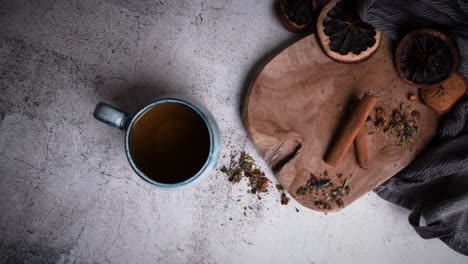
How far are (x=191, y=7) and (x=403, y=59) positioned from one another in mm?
868

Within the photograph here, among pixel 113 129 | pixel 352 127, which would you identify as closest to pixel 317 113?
pixel 352 127

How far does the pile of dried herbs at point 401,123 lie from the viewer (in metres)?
1.19

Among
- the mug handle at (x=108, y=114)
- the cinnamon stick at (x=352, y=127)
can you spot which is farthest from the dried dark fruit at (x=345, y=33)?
the mug handle at (x=108, y=114)

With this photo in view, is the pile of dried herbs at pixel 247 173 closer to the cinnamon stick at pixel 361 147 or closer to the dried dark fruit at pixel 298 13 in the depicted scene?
the cinnamon stick at pixel 361 147

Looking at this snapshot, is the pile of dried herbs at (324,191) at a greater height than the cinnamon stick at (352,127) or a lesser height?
lesser

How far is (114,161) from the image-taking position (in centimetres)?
128

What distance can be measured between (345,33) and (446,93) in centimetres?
45

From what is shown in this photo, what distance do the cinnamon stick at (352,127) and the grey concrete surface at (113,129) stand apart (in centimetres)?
29

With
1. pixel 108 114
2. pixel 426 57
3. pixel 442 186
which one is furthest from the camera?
pixel 442 186

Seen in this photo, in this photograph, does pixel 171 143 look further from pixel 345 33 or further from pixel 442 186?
pixel 442 186

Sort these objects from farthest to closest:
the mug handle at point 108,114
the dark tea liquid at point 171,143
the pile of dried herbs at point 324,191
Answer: the pile of dried herbs at point 324,191 → the dark tea liquid at point 171,143 → the mug handle at point 108,114

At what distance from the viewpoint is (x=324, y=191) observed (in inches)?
46.5

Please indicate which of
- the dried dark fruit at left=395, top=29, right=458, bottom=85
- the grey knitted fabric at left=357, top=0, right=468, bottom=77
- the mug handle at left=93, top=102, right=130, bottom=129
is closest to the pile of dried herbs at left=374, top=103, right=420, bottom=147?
the dried dark fruit at left=395, top=29, right=458, bottom=85

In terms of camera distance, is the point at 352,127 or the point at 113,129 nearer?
the point at 352,127
